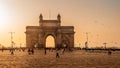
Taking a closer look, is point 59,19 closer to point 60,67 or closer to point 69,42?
point 69,42

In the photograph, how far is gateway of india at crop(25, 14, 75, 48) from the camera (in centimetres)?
15775

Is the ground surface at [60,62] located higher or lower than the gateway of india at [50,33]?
lower

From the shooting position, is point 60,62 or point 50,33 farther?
point 50,33

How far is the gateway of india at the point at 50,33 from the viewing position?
15775 centimetres

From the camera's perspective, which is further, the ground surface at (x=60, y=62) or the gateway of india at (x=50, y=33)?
the gateway of india at (x=50, y=33)

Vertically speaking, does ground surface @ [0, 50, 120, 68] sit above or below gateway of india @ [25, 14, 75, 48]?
below

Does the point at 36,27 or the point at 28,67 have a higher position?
the point at 36,27

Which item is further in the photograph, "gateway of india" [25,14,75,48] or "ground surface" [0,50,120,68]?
"gateway of india" [25,14,75,48]

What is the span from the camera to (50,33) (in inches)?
6230

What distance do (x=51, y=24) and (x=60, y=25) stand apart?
4.71 meters

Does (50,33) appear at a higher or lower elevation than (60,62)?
higher

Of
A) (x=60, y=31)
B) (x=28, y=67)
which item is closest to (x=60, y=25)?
(x=60, y=31)

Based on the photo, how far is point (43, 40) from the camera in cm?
15950

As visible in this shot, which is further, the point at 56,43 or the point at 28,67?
the point at 56,43
